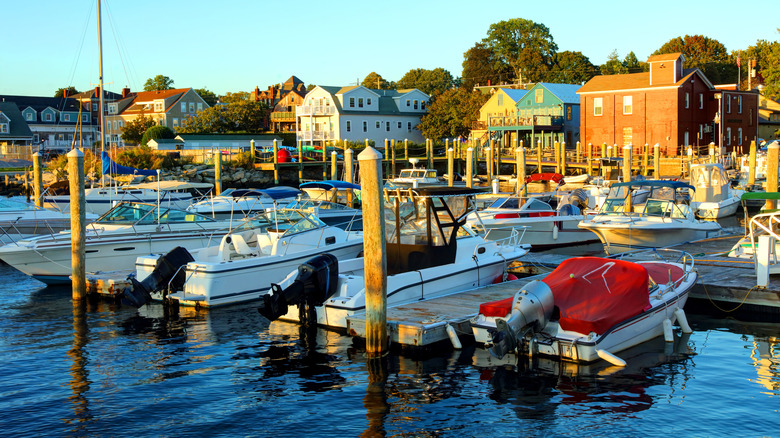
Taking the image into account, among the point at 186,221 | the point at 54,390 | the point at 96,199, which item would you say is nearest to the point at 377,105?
the point at 96,199

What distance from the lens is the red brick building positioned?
175 feet

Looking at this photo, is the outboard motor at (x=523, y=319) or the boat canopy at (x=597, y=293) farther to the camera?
the boat canopy at (x=597, y=293)

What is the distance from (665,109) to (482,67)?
45994 mm

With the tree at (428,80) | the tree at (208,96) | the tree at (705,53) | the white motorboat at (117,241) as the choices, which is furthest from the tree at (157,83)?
the white motorboat at (117,241)

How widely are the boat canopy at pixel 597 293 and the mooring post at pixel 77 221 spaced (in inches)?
426

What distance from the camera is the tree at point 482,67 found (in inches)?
3777

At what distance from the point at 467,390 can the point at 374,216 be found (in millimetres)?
3129

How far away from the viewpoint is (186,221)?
22109 millimetres

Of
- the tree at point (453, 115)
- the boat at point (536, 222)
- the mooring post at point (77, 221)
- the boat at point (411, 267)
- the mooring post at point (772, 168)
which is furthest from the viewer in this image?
the tree at point (453, 115)

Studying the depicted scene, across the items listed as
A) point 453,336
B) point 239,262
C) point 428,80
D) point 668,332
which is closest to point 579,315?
point 453,336

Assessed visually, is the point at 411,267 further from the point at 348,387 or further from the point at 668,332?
the point at 668,332

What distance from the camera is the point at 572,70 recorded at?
87.8m

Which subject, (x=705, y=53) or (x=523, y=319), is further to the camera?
(x=705, y=53)

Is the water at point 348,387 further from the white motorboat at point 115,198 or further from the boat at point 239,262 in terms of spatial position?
the white motorboat at point 115,198
